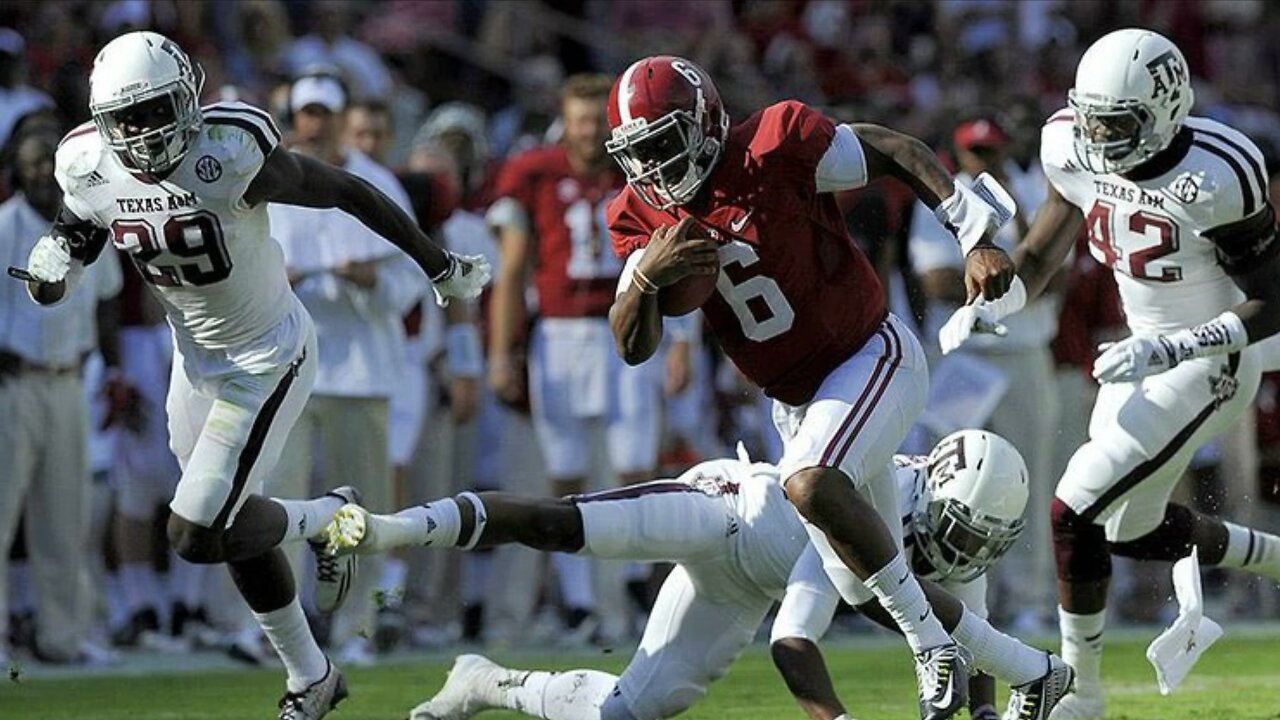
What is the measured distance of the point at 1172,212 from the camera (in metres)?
7.30

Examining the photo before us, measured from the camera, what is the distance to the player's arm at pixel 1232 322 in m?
6.52

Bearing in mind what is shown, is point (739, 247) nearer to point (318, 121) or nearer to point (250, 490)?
point (250, 490)

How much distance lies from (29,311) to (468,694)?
3.48m

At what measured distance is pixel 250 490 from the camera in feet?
23.3

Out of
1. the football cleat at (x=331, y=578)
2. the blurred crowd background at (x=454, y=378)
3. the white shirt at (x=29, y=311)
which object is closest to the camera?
the football cleat at (x=331, y=578)

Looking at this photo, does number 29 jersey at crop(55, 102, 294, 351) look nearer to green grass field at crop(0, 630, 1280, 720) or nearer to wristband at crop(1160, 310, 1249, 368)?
green grass field at crop(0, 630, 1280, 720)

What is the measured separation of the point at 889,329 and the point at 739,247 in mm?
496

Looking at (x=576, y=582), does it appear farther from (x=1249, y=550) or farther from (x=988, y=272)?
(x=988, y=272)

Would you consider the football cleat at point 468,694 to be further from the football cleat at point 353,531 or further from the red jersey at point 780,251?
the red jersey at point 780,251

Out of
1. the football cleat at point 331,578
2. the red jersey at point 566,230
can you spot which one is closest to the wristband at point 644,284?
the football cleat at point 331,578

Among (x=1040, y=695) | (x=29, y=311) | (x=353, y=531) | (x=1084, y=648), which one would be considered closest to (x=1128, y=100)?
(x=1084, y=648)

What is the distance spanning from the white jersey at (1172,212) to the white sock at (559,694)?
2.12m

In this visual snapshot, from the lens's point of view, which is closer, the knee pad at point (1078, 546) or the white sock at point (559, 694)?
the white sock at point (559, 694)

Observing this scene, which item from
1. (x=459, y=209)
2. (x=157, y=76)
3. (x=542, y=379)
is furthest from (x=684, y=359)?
(x=157, y=76)
